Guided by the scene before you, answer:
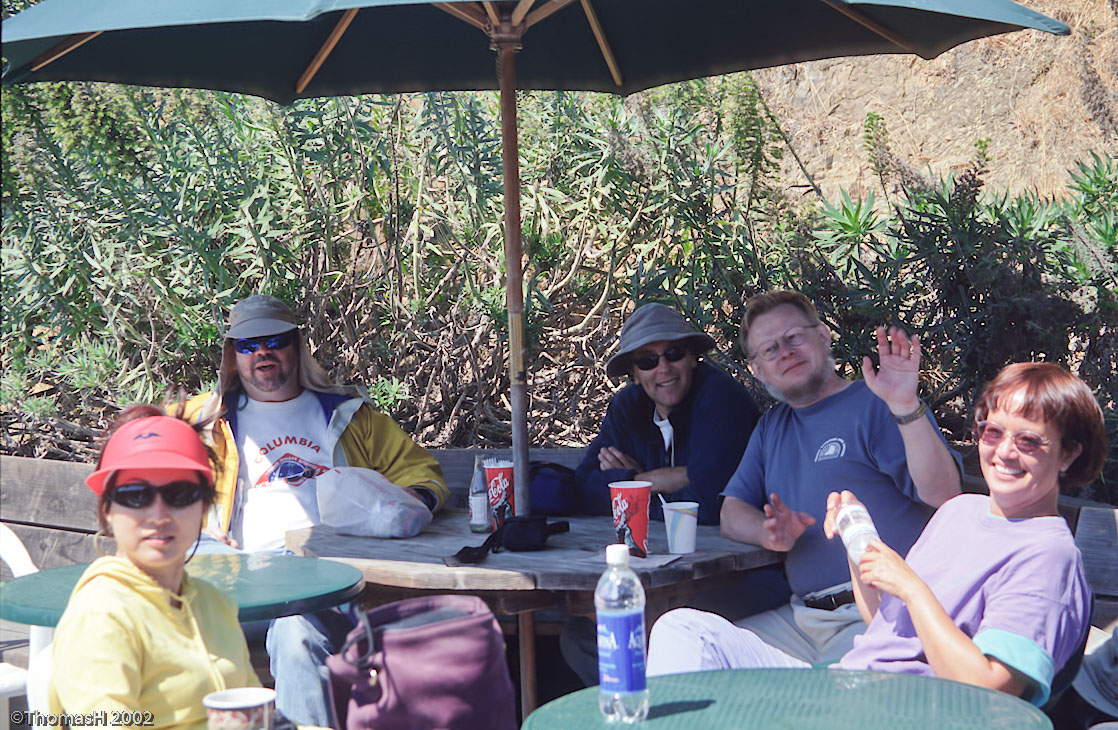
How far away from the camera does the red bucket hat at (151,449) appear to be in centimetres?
195

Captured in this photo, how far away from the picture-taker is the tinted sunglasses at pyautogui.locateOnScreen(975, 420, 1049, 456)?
7.53 feet

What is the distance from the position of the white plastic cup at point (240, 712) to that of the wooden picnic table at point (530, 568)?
983 mm

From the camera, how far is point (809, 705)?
1882 millimetres

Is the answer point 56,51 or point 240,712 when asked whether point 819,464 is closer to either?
point 240,712

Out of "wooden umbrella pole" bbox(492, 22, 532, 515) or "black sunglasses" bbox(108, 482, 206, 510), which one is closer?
"black sunglasses" bbox(108, 482, 206, 510)

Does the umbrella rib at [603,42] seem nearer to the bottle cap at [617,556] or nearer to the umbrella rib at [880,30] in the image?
the umbrella rib at [880,30]

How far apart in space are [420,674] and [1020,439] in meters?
1.33

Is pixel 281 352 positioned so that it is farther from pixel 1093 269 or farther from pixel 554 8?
pixel 1093 269

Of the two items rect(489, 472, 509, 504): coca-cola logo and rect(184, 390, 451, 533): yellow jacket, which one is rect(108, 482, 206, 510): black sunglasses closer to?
rect(489, 472, 509, 504): coca-cola logo

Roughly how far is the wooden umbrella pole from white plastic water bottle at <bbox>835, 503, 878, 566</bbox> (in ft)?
4.06

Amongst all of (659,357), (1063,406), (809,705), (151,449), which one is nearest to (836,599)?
(1063,406)

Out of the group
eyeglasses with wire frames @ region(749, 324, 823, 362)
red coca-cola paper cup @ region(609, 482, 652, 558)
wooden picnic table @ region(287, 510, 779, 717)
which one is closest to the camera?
wooden picnic table @ region(287, 510, 779, 717)

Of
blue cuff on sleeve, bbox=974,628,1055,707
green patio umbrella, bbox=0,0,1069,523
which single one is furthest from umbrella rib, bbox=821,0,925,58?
blue cuff on sleeve, bbox=974,628,1055,707

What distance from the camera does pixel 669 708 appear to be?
1.88m
